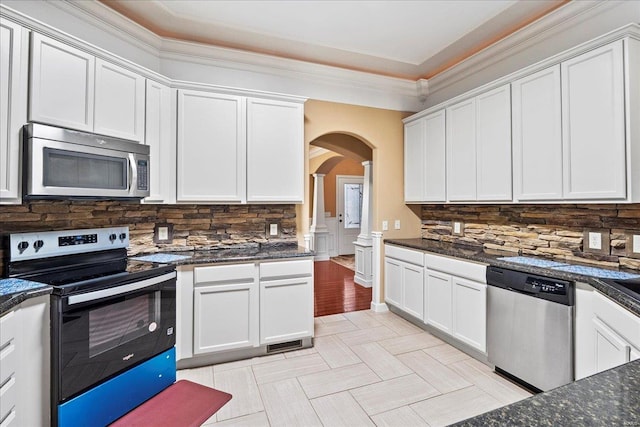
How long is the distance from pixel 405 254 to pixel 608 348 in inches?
80.4

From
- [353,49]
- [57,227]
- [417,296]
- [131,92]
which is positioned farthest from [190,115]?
[417,296]

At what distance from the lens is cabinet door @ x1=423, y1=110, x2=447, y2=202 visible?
139 inches

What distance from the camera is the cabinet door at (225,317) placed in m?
2.70

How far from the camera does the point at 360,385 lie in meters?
2.46

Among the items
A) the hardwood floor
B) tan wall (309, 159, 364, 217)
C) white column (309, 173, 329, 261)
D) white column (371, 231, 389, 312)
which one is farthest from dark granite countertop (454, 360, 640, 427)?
tan wall (309, 159, 364, 217)

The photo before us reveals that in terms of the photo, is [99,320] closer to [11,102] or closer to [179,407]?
[179,407]

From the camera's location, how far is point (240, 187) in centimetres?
306

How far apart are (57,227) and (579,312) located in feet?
11.7

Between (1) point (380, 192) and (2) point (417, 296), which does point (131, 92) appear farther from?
(2) point (417, 296)

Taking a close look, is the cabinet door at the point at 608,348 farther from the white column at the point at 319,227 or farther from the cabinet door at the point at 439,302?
the white column at the point at 319,227

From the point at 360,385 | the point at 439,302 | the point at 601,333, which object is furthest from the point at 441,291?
the point at 601,333

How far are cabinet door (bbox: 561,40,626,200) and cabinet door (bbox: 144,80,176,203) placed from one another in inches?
121

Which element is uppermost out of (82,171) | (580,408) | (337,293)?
(82,171)

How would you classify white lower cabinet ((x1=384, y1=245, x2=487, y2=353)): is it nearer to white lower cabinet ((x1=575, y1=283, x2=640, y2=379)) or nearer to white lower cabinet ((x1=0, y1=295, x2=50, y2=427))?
white lower cabinet ((x1=575, y1=283, x2=640, y2=379))
